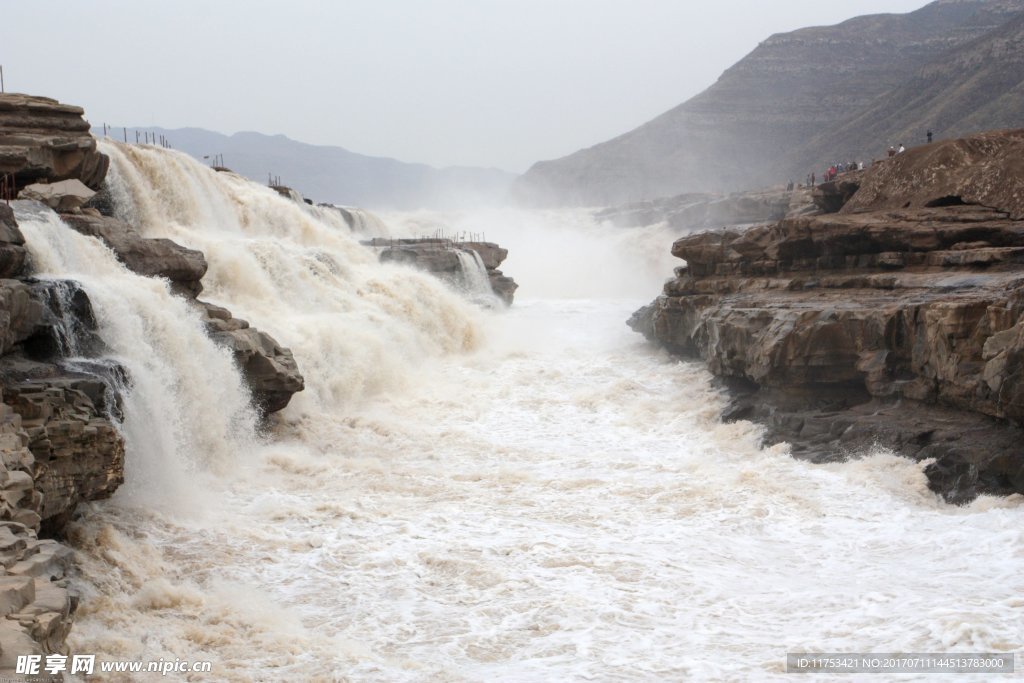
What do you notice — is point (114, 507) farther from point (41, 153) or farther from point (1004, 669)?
point (1004, 669)

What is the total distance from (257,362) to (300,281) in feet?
15.3

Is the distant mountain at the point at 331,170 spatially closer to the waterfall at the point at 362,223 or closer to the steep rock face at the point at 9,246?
the waterfall at the point at 362,223

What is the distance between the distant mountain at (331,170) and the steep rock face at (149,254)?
137 m

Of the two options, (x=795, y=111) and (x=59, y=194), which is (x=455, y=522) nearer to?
(x=59, y=194)

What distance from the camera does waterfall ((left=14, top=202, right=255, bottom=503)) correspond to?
930cm

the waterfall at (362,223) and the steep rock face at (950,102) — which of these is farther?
the steep rock face at (950,102)

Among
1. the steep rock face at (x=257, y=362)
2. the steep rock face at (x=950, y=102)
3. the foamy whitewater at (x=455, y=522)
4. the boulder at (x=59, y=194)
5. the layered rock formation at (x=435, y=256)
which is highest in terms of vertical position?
the steep rock face at (x=950, y=102)

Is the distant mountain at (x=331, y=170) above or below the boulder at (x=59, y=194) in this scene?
above

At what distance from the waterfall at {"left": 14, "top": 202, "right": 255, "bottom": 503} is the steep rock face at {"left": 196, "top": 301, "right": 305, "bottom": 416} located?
22 cm

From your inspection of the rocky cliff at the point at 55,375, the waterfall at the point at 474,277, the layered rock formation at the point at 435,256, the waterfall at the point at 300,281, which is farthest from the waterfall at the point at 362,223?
the rocky cliff at the point at 55,375

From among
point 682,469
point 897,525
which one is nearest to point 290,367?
point 682,469

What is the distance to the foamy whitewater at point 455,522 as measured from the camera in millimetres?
6711

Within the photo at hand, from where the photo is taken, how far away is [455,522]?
940 centimetres

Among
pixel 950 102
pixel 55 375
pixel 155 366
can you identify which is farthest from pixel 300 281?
pixel 950 102
